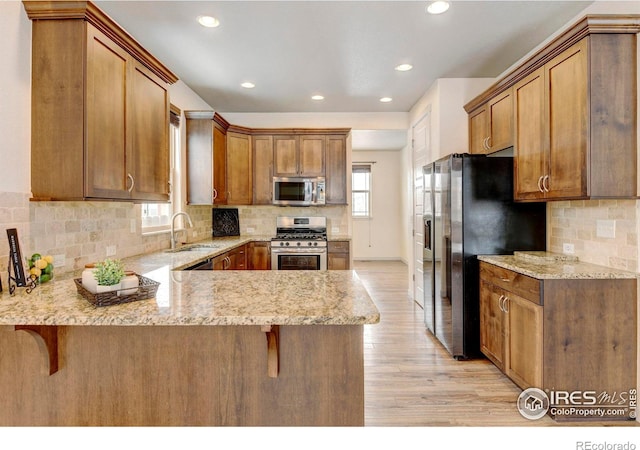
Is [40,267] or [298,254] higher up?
[40,267]

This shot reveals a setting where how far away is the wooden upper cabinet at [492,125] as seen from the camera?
3.12 metres

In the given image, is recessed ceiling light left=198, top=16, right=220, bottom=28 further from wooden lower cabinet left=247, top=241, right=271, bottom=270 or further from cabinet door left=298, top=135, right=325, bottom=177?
wooden lower cabinet left=247, top=241, right=271, bottom=270

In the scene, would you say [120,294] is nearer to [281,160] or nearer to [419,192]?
[281,160]

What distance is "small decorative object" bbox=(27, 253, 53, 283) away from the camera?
6.00 feet

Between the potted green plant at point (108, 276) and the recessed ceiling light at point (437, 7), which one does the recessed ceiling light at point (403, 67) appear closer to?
the recessed ceiling light at point (437, 7)

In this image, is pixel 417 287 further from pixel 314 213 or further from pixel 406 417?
pixel 406 417

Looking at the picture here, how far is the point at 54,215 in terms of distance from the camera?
2170 millimetres

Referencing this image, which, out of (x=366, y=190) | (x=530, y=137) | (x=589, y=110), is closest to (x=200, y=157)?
(x=530, y=137)

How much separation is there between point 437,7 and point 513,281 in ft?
6.62

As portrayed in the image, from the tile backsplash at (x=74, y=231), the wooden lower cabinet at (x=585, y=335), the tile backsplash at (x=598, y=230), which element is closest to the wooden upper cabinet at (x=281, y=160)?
the tile backsplash at (x=74, y=231)

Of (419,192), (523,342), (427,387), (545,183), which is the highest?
(419,192)

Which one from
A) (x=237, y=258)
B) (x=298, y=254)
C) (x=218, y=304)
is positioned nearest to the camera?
(x=218, y=304)

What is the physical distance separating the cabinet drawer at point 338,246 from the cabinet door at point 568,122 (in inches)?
104

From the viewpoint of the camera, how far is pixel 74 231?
234 centimetres
